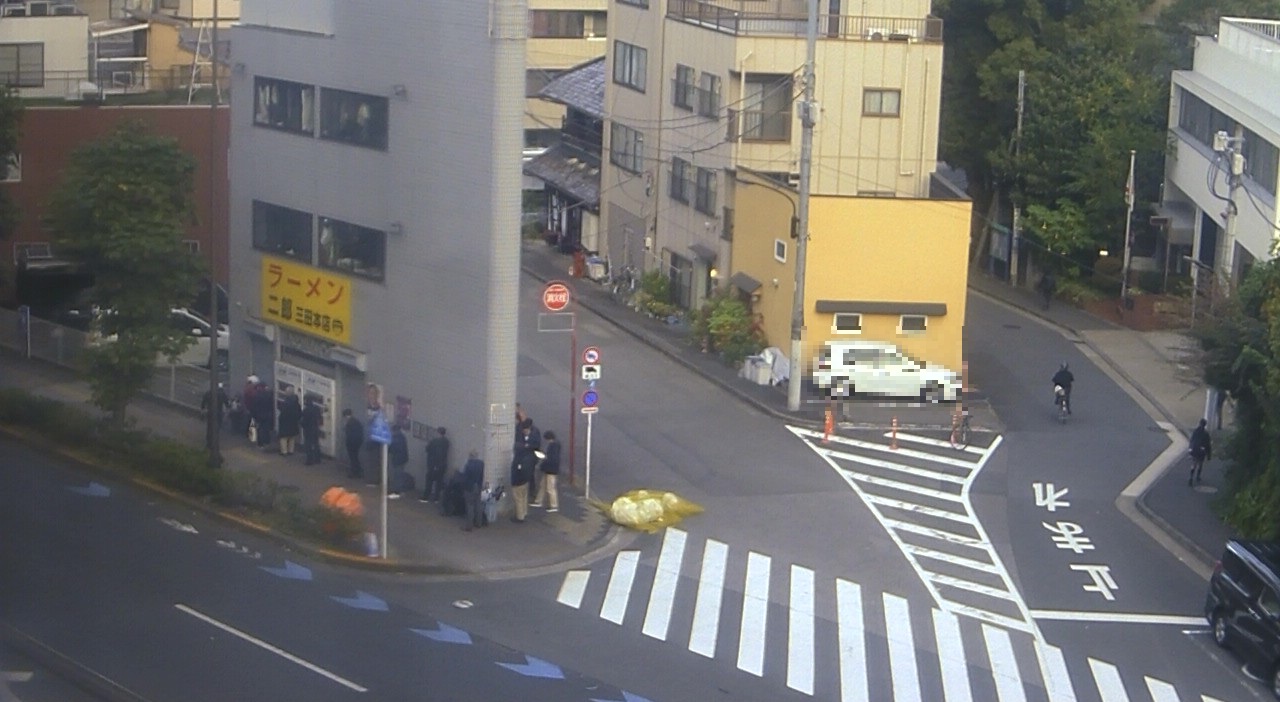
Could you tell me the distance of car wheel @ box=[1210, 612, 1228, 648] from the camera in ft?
66.3

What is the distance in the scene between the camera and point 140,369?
2667cm

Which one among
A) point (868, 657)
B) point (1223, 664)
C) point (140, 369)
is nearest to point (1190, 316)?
point (1223, 664)

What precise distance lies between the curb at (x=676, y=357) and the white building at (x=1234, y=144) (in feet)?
32.6

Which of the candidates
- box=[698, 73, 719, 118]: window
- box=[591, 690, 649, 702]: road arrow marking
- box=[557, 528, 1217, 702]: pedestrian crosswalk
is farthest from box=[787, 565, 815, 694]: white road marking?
box=[698, 73, 719, 118]: window

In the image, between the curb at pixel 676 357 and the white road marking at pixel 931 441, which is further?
the curb at pixel 676 357

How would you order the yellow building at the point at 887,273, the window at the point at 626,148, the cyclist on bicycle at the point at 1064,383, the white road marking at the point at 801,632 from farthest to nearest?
the window at the point at 626,148 → the yellow building at the point at 887,273 → the cyclist on bicycle at the point at 1064,383 → the white road marking at the point at 801,632

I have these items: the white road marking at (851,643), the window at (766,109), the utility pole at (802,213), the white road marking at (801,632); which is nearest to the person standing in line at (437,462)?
the white road marking at (801,632)

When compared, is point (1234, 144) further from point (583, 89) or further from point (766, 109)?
point (583, 89)

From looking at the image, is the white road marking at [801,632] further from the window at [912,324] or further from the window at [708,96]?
the window at [708,96]

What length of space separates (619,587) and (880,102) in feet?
63.1

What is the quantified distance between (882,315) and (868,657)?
15.5 m

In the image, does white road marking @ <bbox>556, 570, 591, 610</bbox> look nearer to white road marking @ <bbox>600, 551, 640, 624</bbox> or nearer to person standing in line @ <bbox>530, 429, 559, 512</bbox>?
white road marking @ <bbox>600, 551, 640, 624</bbox>

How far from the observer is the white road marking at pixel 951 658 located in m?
18.3

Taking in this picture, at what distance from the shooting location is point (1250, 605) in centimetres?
1953
